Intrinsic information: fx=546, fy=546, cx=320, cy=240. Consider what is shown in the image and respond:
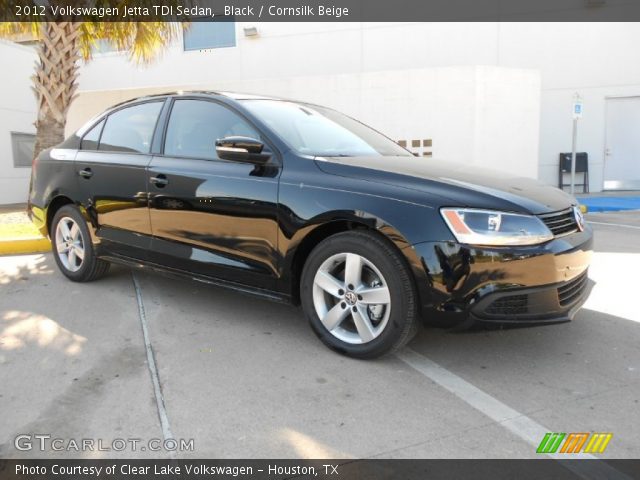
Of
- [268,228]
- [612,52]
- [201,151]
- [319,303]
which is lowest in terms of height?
[319,303]

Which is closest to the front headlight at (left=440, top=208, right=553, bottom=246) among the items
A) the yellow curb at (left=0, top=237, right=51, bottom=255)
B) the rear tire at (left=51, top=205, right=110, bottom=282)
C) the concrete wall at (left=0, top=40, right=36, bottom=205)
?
the rear tire at (left=51, top=205, right=110, bottom=282)

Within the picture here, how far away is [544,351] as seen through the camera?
3439mm

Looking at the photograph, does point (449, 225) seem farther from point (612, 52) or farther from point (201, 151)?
point (612, 52)

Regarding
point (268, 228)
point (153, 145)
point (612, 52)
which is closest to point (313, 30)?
point (612, 52)

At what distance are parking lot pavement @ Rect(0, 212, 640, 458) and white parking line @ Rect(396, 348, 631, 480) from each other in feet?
0.03

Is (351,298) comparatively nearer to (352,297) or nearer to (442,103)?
(352,297)

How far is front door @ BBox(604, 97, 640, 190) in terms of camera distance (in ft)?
49.1

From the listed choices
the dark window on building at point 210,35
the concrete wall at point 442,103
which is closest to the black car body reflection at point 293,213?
the concrete wall at point 442,103

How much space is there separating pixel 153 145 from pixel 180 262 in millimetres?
961

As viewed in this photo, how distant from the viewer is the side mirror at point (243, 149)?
346cm

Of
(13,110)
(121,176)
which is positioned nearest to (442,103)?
(121,176)

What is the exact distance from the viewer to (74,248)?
4965mm

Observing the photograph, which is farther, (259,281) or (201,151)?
(201,151)

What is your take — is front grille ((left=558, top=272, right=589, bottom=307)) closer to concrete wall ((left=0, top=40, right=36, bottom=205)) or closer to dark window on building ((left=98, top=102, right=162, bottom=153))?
dark window on building ((left=98, top=102, right=162, bottom=153))
